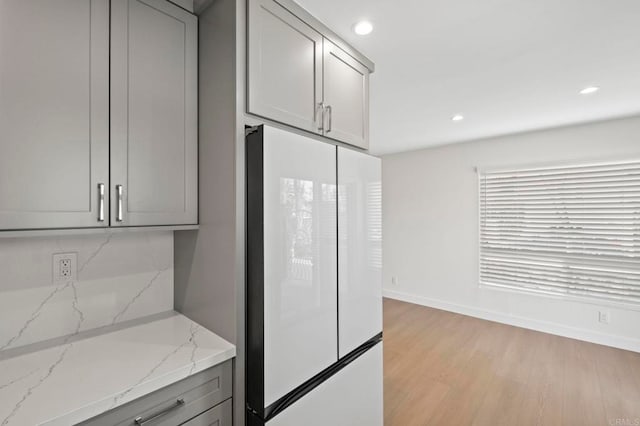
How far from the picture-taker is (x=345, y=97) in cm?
167

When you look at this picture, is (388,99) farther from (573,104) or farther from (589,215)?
(589,215)

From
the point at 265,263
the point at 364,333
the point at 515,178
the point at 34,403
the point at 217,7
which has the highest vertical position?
the point at 217,7

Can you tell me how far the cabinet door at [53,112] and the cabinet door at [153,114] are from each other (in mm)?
47

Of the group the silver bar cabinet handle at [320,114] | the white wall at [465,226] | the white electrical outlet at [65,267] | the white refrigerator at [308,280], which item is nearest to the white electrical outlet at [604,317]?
the white wall at [465,226]

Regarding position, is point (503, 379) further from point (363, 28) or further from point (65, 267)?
point (65, 267)

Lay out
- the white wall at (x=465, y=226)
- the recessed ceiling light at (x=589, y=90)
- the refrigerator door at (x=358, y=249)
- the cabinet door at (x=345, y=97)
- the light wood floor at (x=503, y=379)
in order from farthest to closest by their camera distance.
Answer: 1. the white wall at (x=465, y=226)
2. the recessed ceiling light at (x=589, y=90)
3. the light wood floor at (x=503, y=379)
4. the cabinet door at (x=345, y=97)
5. the refrigerator door at (x=358, y=249)

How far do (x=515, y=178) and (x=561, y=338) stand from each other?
1.99 m

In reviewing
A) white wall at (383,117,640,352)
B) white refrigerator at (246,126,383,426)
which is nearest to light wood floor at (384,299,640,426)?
white wall at (383,117,640,352)

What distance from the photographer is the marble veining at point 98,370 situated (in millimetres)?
820

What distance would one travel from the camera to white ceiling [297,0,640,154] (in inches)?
56.4

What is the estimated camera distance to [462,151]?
13.7 feet

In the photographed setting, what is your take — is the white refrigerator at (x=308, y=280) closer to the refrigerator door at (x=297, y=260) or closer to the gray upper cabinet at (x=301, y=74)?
the refrigerator door at (x=297, y=260)

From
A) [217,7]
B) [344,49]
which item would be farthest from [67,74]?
[344,49]

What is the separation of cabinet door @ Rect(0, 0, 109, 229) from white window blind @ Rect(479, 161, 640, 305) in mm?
4246
